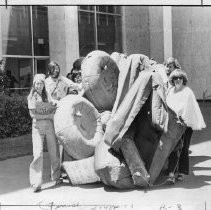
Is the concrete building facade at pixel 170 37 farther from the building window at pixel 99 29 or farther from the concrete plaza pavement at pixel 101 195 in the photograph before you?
the concrete plaza pavement at pixel 101 195

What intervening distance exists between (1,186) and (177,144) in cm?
305

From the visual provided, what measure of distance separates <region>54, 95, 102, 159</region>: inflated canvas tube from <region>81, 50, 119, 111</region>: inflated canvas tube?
28 centimetres

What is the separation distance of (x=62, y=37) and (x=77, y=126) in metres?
11.6

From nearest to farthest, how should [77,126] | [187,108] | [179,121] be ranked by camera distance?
[179,121] → [187,108] → [77,126]

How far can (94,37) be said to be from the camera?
21656 millimetres

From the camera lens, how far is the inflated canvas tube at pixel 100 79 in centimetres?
884

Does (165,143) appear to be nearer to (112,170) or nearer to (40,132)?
(112,170)

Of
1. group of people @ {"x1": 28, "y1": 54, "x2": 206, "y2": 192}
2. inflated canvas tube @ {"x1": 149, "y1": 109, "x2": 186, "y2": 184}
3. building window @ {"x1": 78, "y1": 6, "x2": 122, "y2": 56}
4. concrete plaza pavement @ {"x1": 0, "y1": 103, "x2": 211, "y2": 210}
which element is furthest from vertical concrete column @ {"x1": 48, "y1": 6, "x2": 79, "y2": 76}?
inflated canvas tube @ {"x1": 149, "y1": 109, "x2": 186, "y2": 184}

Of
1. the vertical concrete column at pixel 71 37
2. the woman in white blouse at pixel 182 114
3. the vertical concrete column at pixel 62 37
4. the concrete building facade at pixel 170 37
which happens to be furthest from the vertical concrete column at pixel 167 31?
the woman in white blouse at pixel 182 114

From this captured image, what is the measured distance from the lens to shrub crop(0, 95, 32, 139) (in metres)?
15.2

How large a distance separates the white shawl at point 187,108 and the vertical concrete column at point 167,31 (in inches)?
555

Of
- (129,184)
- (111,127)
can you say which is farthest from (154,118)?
(129,184)

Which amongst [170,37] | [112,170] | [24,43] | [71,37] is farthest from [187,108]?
[170,37]

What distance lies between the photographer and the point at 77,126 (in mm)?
8414
